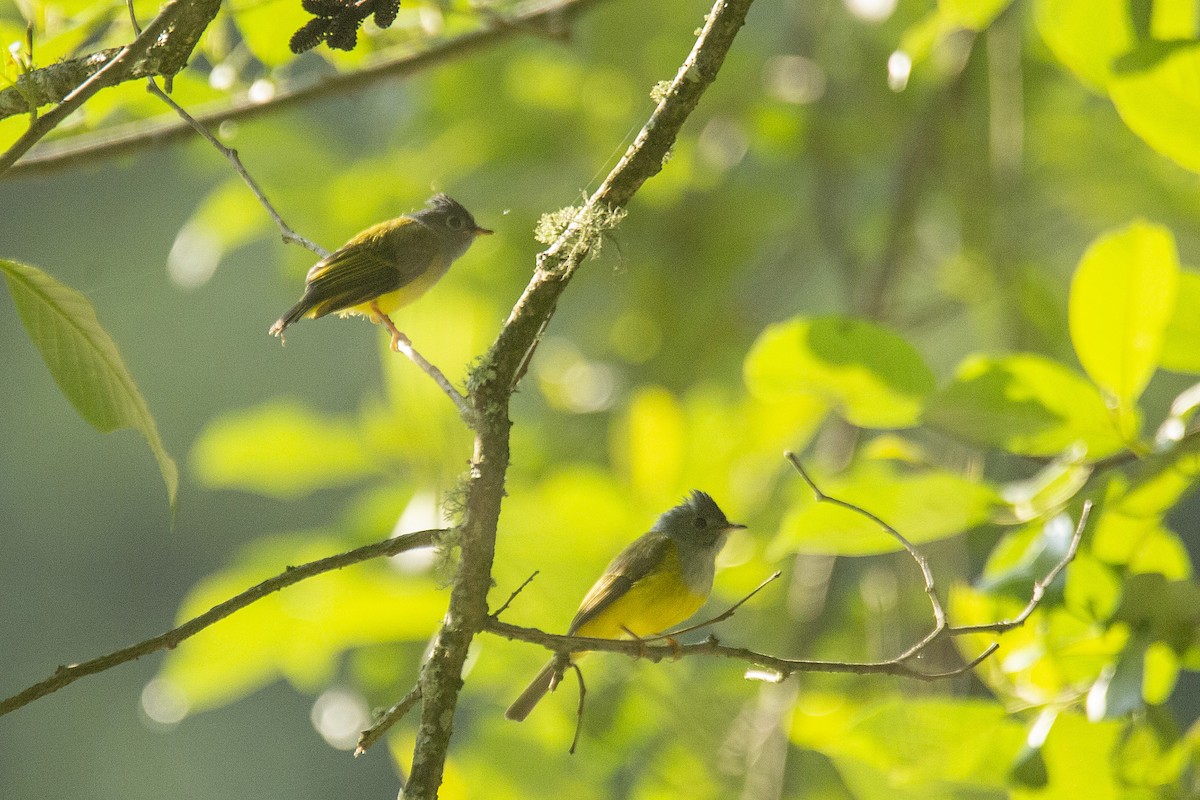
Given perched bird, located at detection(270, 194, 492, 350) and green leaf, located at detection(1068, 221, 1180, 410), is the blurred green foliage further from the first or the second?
perched bird, located at detection(270, 194, 492, 350)

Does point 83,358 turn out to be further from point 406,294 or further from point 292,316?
point 406,294

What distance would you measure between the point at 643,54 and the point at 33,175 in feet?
7.02

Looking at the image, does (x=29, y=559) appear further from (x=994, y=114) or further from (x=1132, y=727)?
(x=1132, y=727)

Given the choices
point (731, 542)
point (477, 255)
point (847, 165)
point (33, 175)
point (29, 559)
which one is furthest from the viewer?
point (29, 559)

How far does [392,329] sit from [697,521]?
995 mm

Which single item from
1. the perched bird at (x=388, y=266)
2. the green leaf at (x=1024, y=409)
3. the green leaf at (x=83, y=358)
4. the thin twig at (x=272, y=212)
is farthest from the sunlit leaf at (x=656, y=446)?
the green leaf at (x=83, y=358)

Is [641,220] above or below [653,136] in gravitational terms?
below

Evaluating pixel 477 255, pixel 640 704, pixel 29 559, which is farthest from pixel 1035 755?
pixel 29 559

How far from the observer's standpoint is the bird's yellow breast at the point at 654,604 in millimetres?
2510

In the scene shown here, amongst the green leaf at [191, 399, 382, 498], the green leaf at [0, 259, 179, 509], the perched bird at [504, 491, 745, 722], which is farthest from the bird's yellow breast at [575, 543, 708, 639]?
the green leaf at [0, 259, 179, 509]

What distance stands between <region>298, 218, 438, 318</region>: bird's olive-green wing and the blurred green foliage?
0.29 metres

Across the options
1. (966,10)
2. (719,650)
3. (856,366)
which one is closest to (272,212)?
(719,650)

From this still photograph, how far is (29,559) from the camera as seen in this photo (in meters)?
13.9

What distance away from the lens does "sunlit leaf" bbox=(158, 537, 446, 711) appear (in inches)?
89.2
